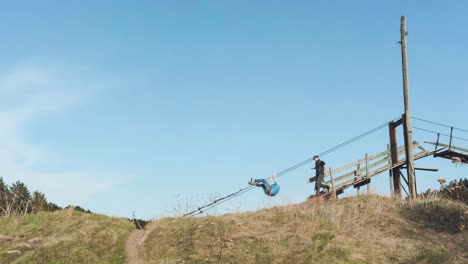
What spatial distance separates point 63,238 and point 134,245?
2.29m

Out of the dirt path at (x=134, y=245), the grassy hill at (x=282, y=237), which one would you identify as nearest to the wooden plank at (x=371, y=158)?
the grassy hill at (x=282, y=237)

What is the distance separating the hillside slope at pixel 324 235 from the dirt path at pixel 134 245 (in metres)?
0.26

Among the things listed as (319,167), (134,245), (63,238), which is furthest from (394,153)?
(63,238)

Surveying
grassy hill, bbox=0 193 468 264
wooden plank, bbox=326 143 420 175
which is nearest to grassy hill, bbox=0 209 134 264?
grassy hill, bbox=0 193 468 264

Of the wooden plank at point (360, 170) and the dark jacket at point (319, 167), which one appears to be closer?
the dark jacket at point (319, 167)

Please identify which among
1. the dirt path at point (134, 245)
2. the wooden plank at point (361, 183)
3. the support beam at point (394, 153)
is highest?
the support beam at point (394, 153)

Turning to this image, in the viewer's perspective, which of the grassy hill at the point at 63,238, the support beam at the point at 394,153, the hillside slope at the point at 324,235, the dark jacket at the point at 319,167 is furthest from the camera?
the support beam at the point at 394,153

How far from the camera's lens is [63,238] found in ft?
53.0

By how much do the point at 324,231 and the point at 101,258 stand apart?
6.75m

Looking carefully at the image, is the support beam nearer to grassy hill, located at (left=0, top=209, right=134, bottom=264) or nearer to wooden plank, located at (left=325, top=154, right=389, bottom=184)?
wooden plank, located at (left=325, top=154, right=389, bottom=184)

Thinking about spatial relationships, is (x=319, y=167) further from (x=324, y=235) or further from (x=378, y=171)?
(x=324, y=235)

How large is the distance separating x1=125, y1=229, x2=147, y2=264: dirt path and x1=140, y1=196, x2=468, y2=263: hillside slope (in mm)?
264

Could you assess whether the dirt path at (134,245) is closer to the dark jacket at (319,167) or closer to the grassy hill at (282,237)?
the grassy hill at (282,237)

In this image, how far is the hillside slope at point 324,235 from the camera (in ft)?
43.0
